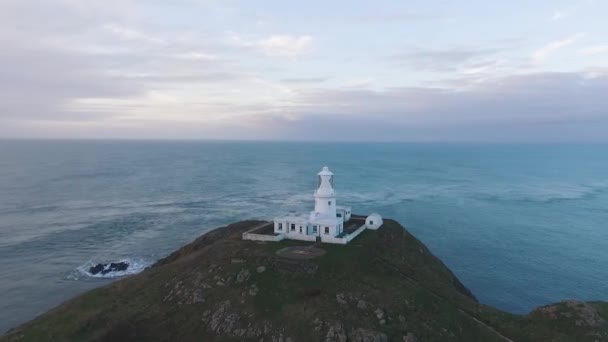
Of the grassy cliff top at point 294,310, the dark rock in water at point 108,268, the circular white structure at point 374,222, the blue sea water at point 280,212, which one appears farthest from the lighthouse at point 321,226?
the dark rock in water at point 108,268

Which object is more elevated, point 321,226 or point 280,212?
point 321,226

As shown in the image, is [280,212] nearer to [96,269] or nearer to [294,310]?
[96,269]

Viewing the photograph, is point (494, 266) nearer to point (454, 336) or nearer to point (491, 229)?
point (491, 229)

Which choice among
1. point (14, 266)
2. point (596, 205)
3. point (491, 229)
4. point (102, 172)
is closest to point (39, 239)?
point (14, 266)

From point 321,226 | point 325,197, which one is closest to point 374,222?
point 325,197

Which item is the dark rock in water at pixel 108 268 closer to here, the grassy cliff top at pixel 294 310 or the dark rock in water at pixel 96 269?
the dark rock in water at pixel 96 269

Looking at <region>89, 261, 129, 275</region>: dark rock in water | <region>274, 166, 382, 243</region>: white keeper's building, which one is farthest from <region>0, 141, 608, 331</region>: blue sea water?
<region>274, 166, 382, 243</region>: white keeper's building

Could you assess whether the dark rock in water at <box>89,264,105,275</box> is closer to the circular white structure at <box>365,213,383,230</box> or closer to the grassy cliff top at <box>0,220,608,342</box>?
the grassy cliff top at <box>0,220,608,342</box>
